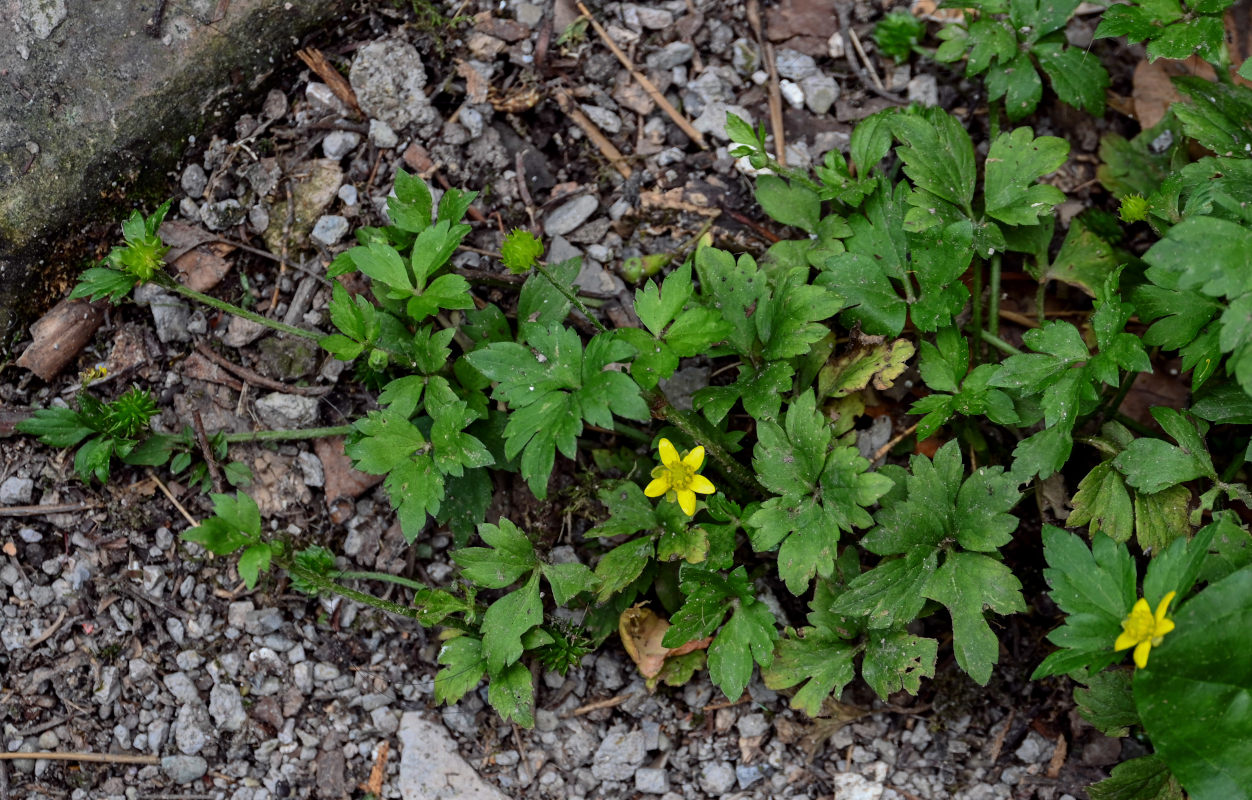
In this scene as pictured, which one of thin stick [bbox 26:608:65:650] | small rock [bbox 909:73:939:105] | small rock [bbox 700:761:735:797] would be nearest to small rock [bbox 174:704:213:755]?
thin stick [bbox 26:608:65:650]

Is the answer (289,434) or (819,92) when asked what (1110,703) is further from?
(289,434)

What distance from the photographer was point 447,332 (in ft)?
10.8

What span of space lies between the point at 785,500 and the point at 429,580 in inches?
53.9

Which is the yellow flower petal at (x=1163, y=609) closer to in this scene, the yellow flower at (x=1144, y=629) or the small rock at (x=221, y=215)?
the yellow flower at (x=1144, y=629)

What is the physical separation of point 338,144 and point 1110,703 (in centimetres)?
343

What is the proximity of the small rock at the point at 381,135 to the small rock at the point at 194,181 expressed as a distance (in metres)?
0.66

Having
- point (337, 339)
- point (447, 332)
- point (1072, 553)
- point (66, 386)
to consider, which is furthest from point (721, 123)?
point (66, 386)

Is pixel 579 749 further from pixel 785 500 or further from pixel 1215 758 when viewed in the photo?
pixel 1215 758

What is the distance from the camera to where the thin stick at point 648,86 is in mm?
3803

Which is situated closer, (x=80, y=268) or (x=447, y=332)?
(x=447, y=332)

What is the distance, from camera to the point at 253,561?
2.86 m

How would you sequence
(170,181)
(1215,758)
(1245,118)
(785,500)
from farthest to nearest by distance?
(170,181), (1245,118), (785,500), (1215,758)

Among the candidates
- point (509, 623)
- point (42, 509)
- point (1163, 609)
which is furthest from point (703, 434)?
Result: point (42, 509)

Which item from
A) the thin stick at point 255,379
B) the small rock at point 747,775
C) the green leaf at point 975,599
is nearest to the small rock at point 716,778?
the small rock at point 747,775
